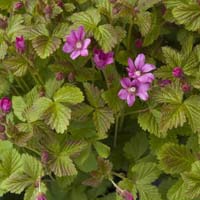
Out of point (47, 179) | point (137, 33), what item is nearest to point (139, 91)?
point (137, 33)

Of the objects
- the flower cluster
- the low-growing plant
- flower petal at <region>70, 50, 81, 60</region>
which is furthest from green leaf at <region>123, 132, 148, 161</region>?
flower petal at <region>70, 50, 81, 60</region>

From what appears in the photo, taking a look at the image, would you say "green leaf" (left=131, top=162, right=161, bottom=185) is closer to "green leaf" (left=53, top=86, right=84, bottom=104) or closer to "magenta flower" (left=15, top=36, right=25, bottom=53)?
"green leaf" (left=53, top=86, right=84, bottom=104)

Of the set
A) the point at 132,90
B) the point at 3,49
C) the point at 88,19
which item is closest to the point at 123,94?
the point at 132,90

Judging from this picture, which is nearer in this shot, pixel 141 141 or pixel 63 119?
pixel 63 119

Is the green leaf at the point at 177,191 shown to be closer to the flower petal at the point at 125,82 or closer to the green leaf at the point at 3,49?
the flower petal at the point at 125,82

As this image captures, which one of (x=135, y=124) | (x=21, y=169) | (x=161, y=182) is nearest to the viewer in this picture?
(x=21, y=169)

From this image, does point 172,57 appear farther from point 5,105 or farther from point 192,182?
point 5,105

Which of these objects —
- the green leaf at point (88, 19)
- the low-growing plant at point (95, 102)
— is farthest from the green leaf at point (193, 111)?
the green leaf at point (88, 19)

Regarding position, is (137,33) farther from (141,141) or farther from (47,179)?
(47,179)
